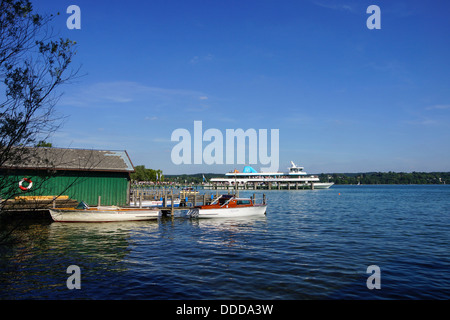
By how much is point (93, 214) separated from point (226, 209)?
12326 mm

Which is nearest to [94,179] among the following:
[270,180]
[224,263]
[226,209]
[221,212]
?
[221,212]

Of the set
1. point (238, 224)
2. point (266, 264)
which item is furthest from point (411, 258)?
point (238, 224)

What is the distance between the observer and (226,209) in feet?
104

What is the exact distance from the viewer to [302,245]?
61.2ft

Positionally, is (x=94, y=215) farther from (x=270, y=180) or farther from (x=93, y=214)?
(x=270, y=180)

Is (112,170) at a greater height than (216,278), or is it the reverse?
(112,170)

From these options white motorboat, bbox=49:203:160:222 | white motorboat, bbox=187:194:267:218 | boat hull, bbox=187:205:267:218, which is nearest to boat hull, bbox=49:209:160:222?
white motorboat, bbox=49:203:160:222

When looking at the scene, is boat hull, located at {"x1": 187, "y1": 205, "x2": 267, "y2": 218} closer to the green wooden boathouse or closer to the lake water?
the lake water

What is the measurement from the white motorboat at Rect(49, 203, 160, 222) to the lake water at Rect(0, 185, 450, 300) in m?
1.85

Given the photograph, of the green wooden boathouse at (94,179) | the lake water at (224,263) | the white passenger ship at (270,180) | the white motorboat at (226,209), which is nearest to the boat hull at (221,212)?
the white motorboat at (226,209)

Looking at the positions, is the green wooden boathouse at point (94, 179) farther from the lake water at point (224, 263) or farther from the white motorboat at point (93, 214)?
the lake water at point (224, 263)
